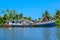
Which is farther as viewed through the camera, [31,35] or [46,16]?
[46,16]

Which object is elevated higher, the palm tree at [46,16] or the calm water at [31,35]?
the palm tree at [46,16]

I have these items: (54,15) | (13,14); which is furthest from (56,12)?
(13,14)

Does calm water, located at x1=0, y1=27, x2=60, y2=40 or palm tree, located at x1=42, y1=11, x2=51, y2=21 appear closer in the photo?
calm water, located at x1=0, y1=27, x2=60, y2=40

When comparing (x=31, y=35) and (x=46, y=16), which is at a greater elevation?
(x=46, y=16)

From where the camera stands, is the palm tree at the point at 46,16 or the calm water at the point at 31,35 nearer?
the calm water at the point at 31,35

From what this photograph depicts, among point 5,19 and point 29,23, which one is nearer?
point 29,23

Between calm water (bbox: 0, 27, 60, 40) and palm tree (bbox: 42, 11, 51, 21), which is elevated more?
palm tree (bbox: 42, 11, 51, 21)

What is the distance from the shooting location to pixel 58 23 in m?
127

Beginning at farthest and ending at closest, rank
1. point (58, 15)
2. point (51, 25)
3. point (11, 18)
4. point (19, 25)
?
point (58, 15) < point (11, 18) < point (19, 25) < point (51, 25)

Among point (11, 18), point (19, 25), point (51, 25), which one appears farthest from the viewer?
point (11, 18)

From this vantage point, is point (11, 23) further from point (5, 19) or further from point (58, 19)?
point (58, 19)

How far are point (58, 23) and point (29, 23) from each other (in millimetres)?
20091

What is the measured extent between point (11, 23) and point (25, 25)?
680cm

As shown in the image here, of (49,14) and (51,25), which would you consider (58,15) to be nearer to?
(49,14)
